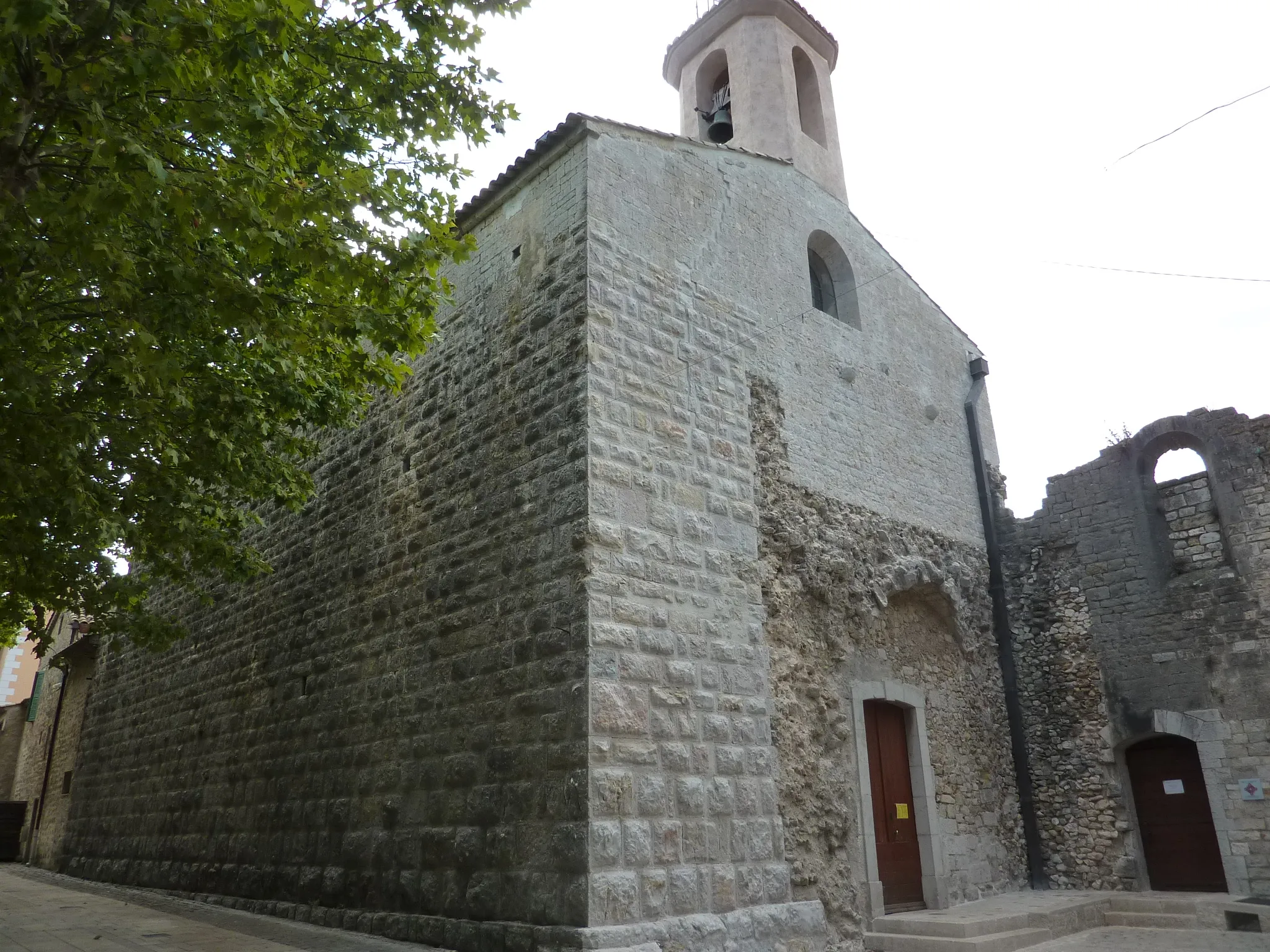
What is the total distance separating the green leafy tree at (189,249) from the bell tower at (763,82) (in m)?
5.16

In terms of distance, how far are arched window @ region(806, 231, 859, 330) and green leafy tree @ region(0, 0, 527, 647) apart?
475 centimetres

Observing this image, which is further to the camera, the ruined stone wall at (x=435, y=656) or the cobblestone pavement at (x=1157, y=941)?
the cobblestone pavement at (x=1157, y=941)

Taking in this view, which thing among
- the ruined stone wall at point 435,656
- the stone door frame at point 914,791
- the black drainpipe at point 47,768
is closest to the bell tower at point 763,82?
the ruined stone wall at point 435,656

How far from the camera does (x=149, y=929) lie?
755cm

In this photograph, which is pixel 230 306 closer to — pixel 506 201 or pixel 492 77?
pixel 492 77

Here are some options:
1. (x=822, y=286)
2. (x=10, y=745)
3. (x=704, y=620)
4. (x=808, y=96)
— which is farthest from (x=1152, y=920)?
(x=10, y=745)

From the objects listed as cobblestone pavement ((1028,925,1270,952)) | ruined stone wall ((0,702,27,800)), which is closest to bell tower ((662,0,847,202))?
cobblestone pavement ((1028,925,1270,952))

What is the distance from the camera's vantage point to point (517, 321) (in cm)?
782

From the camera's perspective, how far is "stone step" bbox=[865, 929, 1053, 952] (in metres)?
7.36

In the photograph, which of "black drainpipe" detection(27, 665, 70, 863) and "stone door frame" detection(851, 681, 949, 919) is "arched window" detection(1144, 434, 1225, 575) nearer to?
"stone door frame" detection(851, 681, 949, 919)

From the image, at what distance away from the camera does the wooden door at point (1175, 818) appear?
9570 millimetres

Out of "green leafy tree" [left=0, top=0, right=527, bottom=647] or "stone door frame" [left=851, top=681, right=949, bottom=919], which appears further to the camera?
"stone door frame" [left=851, top=681, right=949, bottom=919]

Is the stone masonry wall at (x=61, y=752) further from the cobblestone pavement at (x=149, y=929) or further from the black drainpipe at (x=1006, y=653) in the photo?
the black drainpipe at (x=1006, y=653)

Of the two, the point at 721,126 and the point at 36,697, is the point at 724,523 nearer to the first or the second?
the point at 721,126
